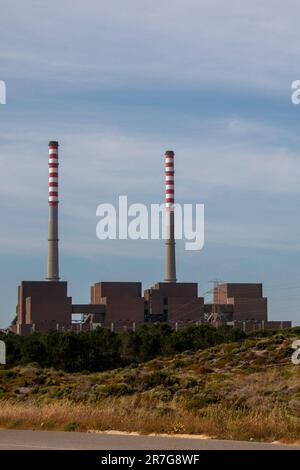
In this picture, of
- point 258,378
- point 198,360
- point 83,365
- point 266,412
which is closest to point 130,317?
point 83,365

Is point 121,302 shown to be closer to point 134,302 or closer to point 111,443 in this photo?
point 134,302

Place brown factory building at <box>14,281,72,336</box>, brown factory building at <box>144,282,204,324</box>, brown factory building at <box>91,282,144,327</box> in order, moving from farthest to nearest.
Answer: brown factory building at <box>144,282,204,324</box> < brown factory building at <box>91,282,144,327</box> < brown factory building at <box>14,281,72,336</box>

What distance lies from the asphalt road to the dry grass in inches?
40.0

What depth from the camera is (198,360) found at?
168ft

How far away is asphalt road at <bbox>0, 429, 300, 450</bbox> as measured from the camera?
1245 centimetres

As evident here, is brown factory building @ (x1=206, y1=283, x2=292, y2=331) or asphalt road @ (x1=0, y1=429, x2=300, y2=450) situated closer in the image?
asphalt road @ (x1=0, y1=429, x2=300, y2=450)

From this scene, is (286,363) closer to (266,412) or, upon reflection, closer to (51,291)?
(266,412)

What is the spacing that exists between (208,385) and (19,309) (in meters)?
83.0

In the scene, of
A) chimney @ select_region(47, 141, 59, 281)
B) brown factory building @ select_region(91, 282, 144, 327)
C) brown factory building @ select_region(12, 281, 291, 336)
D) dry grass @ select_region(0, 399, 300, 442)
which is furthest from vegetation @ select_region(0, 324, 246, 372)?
dry grass @ select_region(0, 399, 300, 442)

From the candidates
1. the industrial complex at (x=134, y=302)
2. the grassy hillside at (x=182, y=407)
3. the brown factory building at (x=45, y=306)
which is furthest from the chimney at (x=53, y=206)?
the grassy hillside at (x=182, y=407)

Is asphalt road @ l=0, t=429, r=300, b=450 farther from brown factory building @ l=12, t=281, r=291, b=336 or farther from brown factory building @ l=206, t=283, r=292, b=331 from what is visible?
brown factory building @ l=206, t=283, r=292, b=331

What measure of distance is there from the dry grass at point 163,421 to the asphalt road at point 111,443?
40.0 inches

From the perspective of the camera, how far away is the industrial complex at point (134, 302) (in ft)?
354

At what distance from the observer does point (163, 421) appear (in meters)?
16.4
